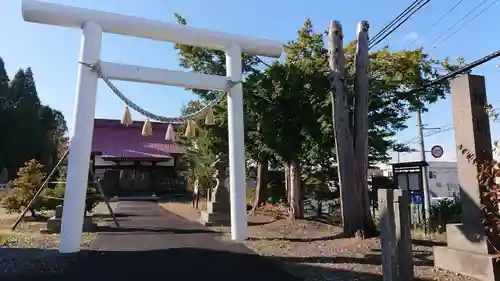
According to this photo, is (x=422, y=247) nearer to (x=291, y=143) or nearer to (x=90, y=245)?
(x=291, y=143)

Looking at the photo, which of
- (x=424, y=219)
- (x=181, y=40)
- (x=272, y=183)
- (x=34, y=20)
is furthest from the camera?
(x=272, y=183)

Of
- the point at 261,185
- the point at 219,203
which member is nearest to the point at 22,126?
the point at 261,185

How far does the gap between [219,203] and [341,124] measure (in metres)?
5.19

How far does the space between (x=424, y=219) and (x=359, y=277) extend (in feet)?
19.4

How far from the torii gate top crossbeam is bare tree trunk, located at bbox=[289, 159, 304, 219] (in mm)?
4376

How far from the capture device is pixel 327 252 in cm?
722

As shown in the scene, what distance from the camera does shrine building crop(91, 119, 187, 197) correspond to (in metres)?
26.7

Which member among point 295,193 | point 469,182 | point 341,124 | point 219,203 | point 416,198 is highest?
point 341,124

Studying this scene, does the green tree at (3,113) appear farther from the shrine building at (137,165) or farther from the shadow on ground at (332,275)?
the shadow on ground at (332,275)

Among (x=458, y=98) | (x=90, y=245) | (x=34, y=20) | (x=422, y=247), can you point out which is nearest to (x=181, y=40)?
(x=34, y=20)

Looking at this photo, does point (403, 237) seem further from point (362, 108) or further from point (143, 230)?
point (143, 230)

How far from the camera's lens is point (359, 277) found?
17.4 ft

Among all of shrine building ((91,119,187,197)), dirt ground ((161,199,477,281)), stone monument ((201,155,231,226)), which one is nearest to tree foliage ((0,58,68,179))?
shrine building ((91,119,187,197))

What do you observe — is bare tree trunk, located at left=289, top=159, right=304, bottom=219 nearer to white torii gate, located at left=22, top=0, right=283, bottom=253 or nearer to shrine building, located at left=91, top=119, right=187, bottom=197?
white torii gate, located at left=22, top=0, right=283, bottom=253
